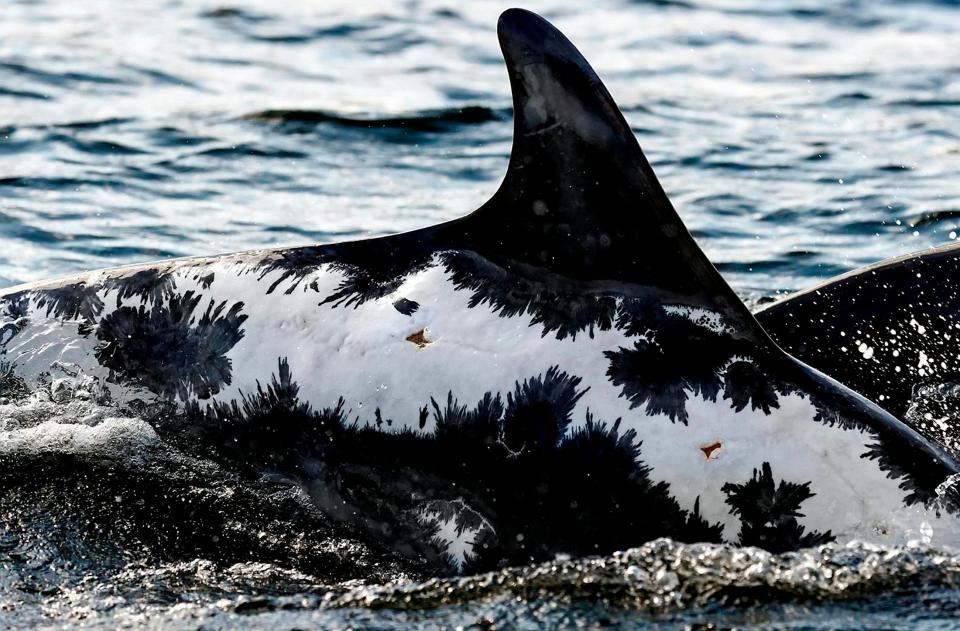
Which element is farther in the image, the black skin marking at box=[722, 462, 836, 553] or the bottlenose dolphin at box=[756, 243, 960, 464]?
the bottlenose dolphin at box=[756, 243, 960, 464]

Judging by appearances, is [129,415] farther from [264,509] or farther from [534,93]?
[534,93]

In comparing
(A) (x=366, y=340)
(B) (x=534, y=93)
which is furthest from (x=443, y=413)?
(B) (x=534, y=93)

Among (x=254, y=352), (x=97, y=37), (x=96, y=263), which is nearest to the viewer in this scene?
(x=254, y=352)

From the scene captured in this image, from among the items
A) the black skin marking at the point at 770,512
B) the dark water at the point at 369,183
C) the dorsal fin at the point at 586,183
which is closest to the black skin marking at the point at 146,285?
the dark water at the point at 369,183

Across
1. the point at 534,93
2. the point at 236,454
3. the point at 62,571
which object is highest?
the point at 534,93

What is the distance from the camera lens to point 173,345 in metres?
4.48

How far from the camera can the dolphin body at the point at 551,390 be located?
12.6 feet

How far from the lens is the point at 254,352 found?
434 centimetres

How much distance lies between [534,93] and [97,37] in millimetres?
11270

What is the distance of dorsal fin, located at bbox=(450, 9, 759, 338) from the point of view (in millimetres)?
3883

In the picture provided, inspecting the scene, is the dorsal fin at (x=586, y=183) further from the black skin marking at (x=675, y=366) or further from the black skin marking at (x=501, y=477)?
the black skin marking at (x=501, y=477)

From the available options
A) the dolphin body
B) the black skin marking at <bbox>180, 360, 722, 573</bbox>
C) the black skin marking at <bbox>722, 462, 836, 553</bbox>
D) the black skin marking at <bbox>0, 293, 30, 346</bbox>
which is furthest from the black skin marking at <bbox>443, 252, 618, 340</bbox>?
the black skin marking at <bbox>0, 293, 30, 346</bbox>

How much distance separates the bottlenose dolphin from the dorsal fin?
4.29ft

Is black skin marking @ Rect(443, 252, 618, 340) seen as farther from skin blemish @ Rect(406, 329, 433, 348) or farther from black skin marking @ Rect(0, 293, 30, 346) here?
black skin marking @ Rect(0, 293, 30, 346)
